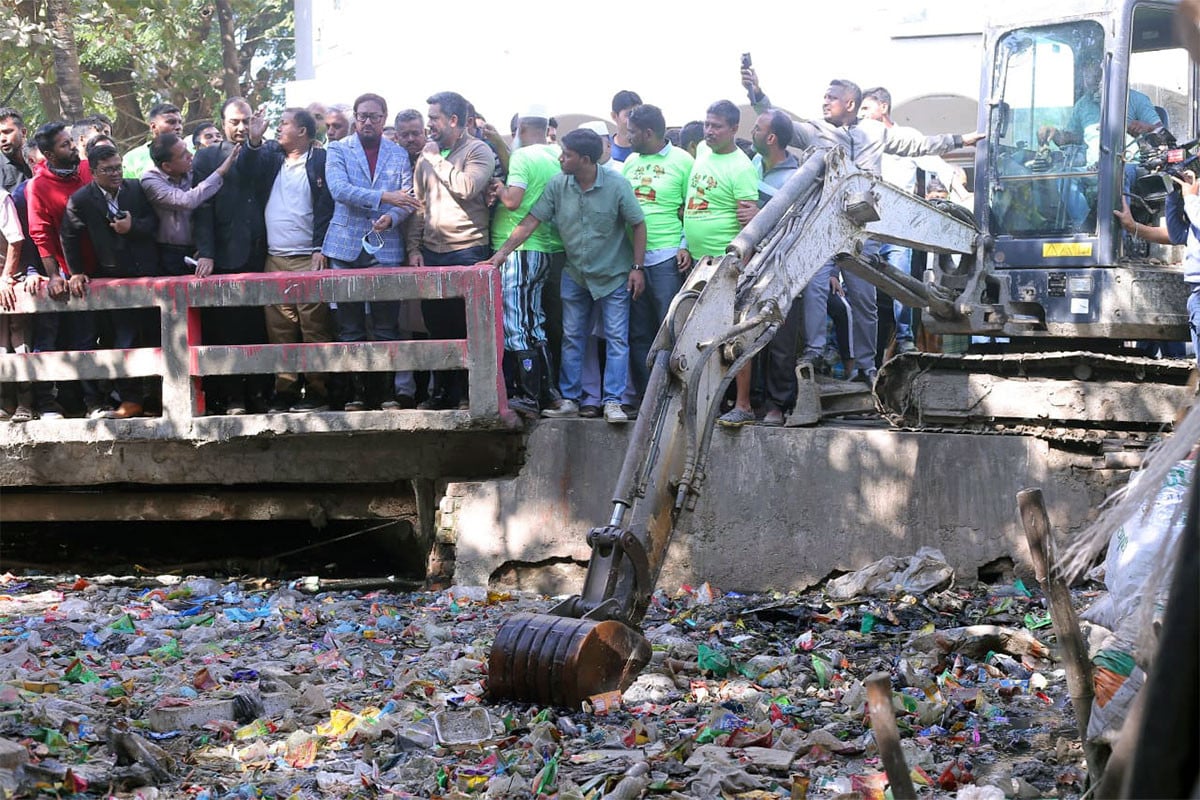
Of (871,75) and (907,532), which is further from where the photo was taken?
(871,75)

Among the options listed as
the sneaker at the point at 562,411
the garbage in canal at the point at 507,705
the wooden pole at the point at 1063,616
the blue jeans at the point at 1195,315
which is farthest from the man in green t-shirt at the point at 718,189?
the wooden pole at the point at 1063,616

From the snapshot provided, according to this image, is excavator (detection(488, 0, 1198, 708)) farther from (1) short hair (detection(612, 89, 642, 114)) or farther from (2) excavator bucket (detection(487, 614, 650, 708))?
(1) short hair (detection(612, 89, 642, 114))

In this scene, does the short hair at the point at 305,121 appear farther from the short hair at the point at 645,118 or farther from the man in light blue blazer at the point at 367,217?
the short hair at the point at 645,118

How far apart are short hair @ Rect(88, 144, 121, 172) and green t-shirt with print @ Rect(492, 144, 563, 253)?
99.2 inches

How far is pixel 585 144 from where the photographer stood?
28.7 feet

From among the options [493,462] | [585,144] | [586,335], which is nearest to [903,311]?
[586,335]

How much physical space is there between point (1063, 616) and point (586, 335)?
19.7 ft

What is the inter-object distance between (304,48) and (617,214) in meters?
16.1

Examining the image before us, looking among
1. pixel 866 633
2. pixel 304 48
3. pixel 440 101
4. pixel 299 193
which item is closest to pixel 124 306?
pixel 299 193

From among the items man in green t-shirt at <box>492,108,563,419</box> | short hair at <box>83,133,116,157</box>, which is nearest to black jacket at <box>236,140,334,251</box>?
short hair at <box>83,133,116,157</box>

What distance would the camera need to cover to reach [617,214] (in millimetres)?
8828

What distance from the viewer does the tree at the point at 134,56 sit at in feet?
39.5

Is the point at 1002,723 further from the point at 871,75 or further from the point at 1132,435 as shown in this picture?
the point at 871,75

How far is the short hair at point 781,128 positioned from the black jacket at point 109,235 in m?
4.16
